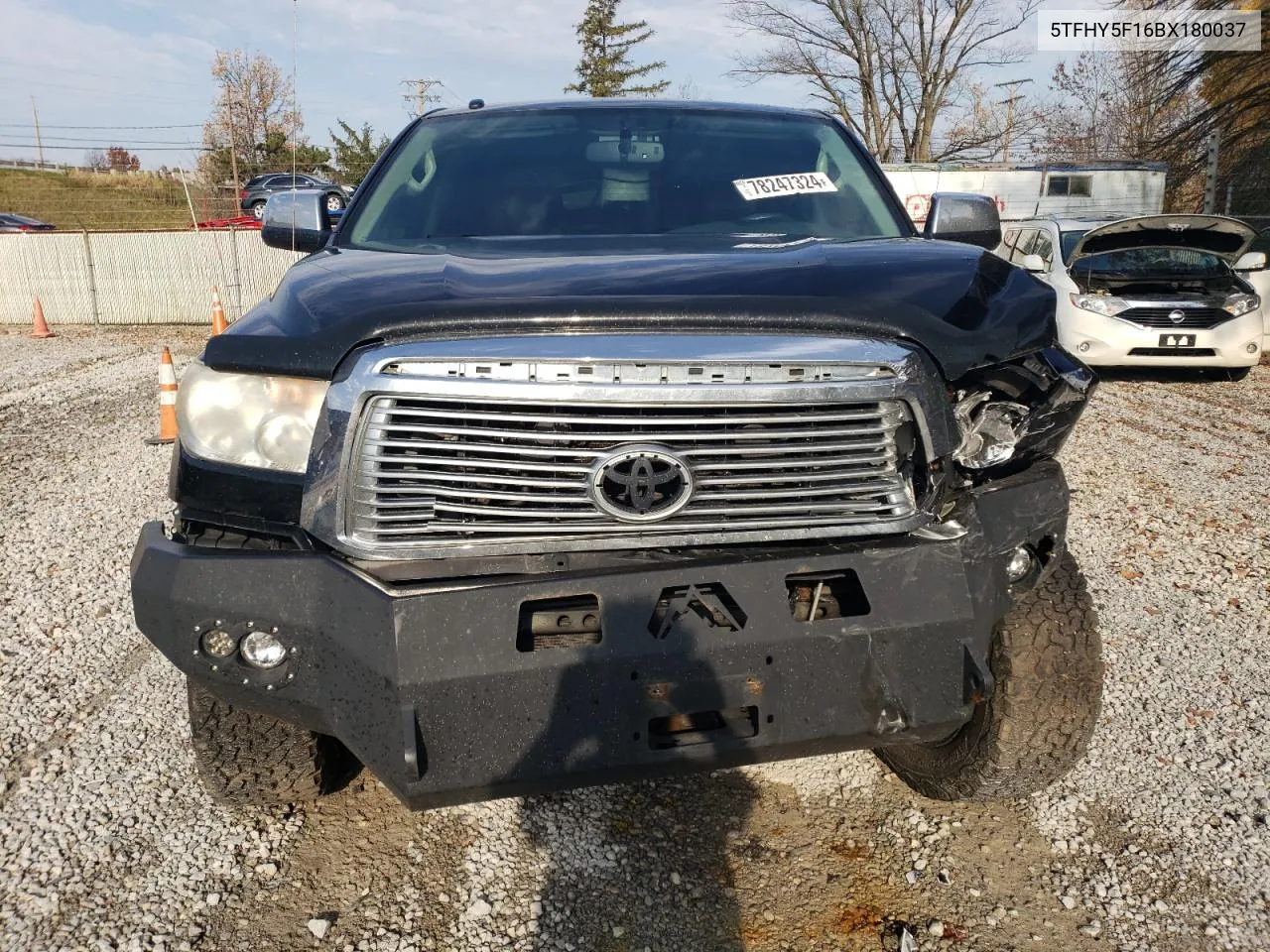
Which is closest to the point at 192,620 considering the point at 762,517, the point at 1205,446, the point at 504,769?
the point at 504,769

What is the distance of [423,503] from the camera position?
1.97 meters

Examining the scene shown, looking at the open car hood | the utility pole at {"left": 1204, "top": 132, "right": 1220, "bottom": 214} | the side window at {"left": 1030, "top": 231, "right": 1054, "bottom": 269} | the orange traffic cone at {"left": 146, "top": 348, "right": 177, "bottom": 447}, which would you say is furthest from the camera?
the utility pole at {"left": 1204, "top": 132, "right": 1220, "bottom": 214}

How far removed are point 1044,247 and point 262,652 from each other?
1066cm

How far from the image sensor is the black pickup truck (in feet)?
6.34

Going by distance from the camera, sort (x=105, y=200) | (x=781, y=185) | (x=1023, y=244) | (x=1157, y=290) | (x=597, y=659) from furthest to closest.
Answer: (x=105, y=200) < (x=1023, y=244) < (x=1157, y=290) < (x=781, y=185) < (x=597, y=659)

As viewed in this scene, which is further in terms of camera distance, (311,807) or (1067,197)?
(1067,197)

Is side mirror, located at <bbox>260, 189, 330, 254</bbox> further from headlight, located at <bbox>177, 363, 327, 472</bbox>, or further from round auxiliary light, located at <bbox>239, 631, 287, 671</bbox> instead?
round auxiliary light, located at <bbox>239, 631, 287, 671</bbox>

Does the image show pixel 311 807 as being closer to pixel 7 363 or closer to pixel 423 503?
pixel 423 503

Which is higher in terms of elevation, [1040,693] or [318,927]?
[1040,693]

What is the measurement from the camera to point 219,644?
2078 mm

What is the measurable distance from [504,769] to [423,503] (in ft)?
1.77

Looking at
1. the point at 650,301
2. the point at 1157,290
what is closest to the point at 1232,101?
the point at 1157,290

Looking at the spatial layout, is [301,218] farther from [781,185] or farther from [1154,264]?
[1154,264]

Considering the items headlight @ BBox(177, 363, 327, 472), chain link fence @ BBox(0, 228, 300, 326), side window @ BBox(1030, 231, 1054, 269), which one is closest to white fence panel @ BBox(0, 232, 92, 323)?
chain link fence @ BBox(0, 228, 300, 326)
